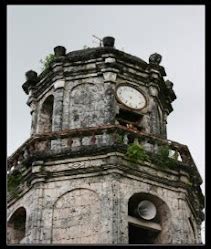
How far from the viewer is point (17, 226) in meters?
18.3

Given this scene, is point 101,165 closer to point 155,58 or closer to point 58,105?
point 58,105

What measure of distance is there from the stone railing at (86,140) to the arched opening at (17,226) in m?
1.11

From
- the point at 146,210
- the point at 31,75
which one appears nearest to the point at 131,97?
the point at 31,75

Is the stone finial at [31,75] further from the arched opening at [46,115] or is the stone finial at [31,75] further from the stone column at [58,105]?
the stone column at [58,105]

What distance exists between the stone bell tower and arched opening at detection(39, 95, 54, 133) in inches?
1.2

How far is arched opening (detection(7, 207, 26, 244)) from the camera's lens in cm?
1808

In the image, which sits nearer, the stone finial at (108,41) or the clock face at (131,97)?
the clock face at (131,97)

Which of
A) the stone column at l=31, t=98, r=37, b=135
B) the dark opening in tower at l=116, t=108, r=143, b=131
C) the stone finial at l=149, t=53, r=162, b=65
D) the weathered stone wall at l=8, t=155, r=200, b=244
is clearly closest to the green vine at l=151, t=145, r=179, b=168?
the weathered stone wall at l=8, t=155, r=200, b=244

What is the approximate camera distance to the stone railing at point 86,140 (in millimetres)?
17797

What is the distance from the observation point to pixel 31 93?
2073 cm

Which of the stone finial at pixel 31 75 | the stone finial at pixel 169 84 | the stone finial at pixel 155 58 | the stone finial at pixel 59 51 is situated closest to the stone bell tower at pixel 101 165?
the stone finial at pixel 59 51
